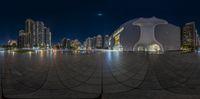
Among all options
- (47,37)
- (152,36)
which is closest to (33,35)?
(47,37)

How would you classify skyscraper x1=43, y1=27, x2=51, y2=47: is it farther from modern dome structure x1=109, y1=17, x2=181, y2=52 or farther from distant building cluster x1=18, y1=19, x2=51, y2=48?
modern dome structure x1=109, y1=17, x2=181, y2=52

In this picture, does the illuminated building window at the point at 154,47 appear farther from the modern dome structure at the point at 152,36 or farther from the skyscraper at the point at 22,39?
the skyscraper at the point at 22,39

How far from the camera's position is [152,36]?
98.7 metres

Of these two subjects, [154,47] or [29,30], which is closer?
[154,47]

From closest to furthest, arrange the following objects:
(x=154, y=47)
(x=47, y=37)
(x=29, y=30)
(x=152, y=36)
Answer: (x=152, y=36), (x=154, y=47), (x=29, y=30), (x=47, y=37)

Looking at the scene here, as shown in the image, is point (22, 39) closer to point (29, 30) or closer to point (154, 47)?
point (29, 30)

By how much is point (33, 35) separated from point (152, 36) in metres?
90.0

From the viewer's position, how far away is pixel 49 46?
19000cm

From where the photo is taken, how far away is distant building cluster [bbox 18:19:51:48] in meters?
153

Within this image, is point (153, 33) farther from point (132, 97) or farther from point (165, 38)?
point (132, 97)

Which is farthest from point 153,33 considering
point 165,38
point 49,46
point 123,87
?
point 49,46

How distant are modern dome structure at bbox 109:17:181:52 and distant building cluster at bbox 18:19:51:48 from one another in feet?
250

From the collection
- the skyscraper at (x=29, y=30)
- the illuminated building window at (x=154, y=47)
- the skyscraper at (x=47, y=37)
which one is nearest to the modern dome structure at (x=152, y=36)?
the illuminated building window at (x=154, y=47)

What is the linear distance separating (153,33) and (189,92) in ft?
307
